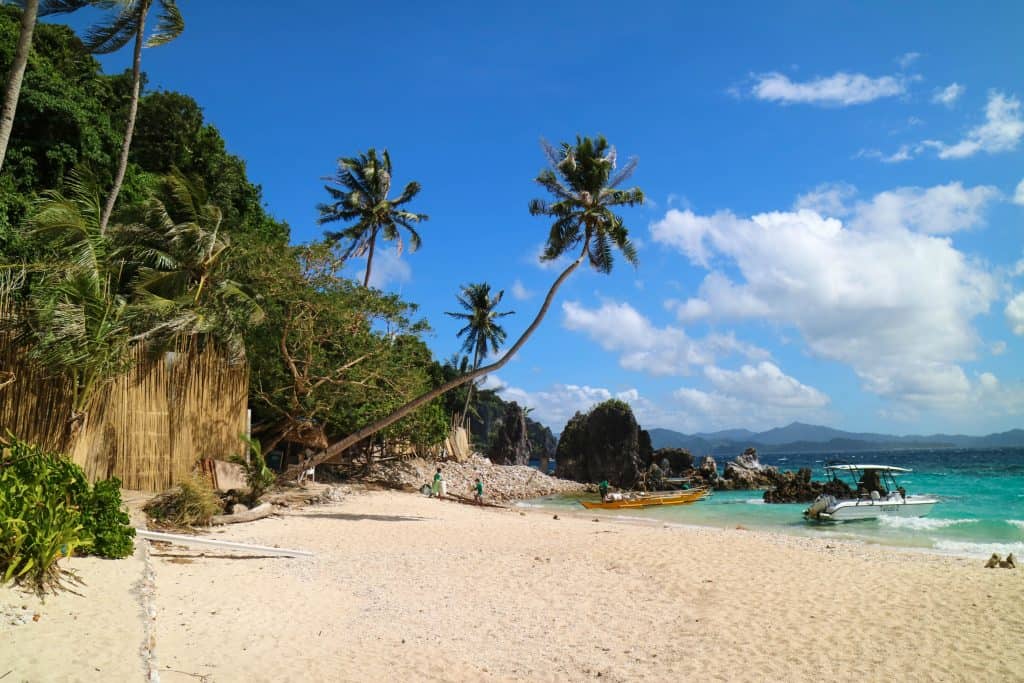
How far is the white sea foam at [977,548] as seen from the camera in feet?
52.0

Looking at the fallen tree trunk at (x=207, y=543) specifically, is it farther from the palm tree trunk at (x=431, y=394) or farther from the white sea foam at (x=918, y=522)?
the white sea foam at (x=918, y=522)

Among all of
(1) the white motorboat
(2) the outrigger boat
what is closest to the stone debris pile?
(2) the outrigger boat

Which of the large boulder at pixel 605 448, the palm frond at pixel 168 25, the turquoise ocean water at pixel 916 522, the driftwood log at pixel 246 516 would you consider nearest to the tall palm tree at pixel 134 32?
the palm frond at pixel 168 25

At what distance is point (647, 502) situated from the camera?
27953 millimetres

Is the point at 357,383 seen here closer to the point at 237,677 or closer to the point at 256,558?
the point at 256,558

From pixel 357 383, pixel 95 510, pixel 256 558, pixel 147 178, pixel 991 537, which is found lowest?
pixel 991 537

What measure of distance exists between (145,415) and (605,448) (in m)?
42.3

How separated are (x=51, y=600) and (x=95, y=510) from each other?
221 centimetres

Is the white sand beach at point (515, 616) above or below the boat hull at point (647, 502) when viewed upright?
above

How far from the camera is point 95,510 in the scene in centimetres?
750

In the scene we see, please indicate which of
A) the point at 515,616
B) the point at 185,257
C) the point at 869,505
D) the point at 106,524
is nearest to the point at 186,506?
the point at 106,524

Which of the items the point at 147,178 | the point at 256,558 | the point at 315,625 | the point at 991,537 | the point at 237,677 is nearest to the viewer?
the point at 237,677

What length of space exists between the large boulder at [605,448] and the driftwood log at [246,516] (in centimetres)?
3838

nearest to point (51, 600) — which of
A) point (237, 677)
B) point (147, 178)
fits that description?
point (237, 677)
